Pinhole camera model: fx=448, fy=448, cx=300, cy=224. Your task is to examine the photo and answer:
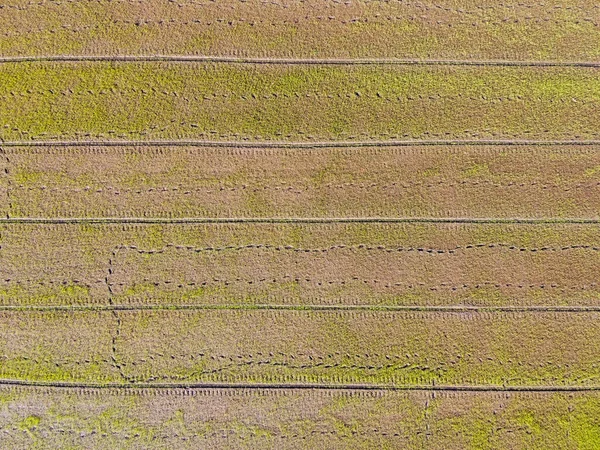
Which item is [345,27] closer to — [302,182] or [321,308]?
[302,182]

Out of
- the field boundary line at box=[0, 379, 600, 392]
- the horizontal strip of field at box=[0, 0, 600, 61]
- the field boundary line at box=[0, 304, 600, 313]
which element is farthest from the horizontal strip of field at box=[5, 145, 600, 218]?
the field boundary line at box=[0, 379, 600, 392]

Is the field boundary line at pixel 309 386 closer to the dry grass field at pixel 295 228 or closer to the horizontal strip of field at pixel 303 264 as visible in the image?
the dry grass field at pixel 295 228

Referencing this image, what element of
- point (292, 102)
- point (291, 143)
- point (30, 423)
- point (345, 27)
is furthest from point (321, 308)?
point (30, 423)

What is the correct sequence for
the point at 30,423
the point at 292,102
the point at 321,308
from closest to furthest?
the point at 30,423 → the point at 321,308 → the point at 292,102

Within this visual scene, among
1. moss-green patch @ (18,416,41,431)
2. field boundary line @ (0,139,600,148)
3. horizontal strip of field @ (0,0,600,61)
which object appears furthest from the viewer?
horizontal strip of field @ (0,0,600,61)

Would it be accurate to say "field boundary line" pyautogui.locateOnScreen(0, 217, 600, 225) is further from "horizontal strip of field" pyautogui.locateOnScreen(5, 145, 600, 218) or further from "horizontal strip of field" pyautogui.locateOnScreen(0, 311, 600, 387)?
"horizontal strip of field" pyautogui.locateOnScreen(0, 311, 600, 387)
